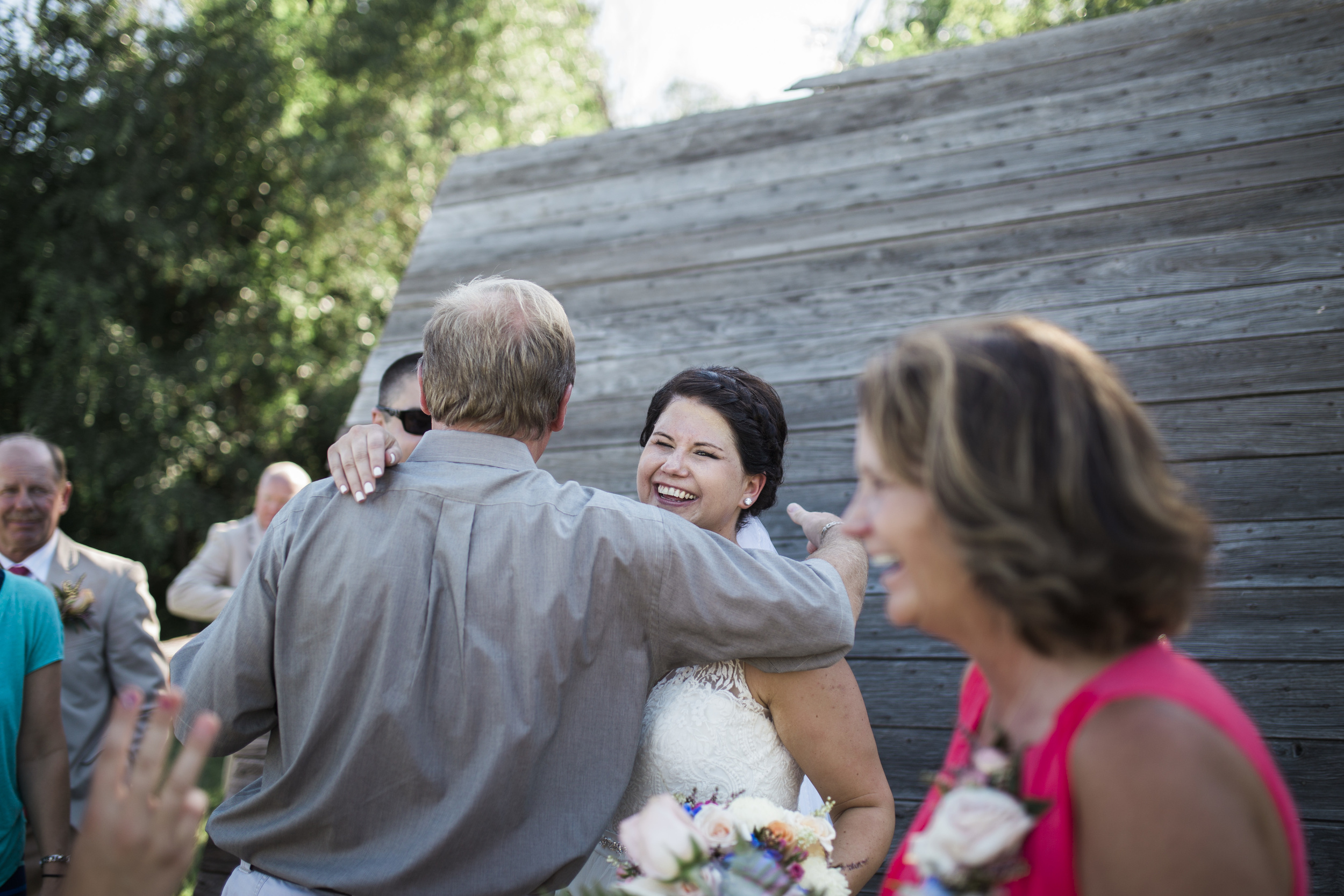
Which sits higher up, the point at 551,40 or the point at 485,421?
the point at 551,40

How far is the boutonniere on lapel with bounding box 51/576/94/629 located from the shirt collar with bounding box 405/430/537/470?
244 centimetres

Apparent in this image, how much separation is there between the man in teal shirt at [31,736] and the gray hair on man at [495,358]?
4.69ft

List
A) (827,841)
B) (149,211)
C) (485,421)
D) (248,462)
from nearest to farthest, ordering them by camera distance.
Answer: (827,841) < (485,421) < (149,211) < (248,462)

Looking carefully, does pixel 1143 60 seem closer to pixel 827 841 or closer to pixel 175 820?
pixel 827 841

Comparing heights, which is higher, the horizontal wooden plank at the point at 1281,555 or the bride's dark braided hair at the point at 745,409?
the bride's dark braided hair at the point at 745,409

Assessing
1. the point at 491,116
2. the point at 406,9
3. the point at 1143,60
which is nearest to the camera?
the point at 1143,60

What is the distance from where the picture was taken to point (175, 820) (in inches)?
40.9

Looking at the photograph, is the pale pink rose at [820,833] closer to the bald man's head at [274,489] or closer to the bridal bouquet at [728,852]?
the bridal bouquet at [728,852]

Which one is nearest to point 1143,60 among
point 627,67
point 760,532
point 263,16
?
point 760,532

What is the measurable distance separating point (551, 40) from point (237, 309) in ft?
18.6

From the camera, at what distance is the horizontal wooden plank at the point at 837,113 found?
10.9ft

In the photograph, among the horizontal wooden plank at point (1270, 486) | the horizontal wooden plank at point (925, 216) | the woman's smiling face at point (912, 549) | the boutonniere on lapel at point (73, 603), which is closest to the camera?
the woman's smiling face at point (912, 549)

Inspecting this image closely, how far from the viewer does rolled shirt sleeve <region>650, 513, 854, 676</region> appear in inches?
70.8

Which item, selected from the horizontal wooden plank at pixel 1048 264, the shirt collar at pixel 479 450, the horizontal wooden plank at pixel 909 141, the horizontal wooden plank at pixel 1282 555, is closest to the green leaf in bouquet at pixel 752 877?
the shirt collar at pixel 479 450
